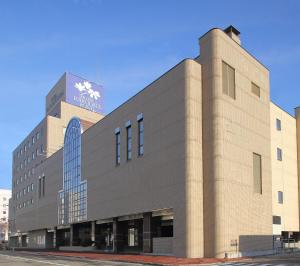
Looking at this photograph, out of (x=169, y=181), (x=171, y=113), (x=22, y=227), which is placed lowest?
(x=22, y=227)

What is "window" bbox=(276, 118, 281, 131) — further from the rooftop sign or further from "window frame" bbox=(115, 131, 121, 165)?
the rooftop sign

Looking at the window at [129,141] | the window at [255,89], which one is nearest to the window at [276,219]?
the window at [255,89]

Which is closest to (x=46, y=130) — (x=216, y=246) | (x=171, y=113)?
(x=171, y=113)

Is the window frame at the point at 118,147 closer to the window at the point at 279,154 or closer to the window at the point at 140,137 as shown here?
the window at the point at 140,137

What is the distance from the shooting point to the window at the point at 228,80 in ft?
145

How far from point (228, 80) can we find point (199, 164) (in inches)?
333

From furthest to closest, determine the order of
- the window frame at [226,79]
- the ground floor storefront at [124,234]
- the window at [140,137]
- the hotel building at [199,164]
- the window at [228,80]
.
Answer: the window at [140,137] < the ground floor storefront at [124,234] < the window at [228,80] < the window frame at [226,79] < the hotel building at [199,164]

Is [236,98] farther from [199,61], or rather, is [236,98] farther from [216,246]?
[216,246]

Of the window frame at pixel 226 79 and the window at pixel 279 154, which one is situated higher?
the window frame at pixel 226 79

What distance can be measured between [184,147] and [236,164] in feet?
17.4

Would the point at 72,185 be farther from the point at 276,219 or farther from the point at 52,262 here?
the point at 52,262

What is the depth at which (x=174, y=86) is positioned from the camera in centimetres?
4456

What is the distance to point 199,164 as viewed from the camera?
4222 cm

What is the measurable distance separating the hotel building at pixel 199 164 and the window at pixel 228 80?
0.09 metres
